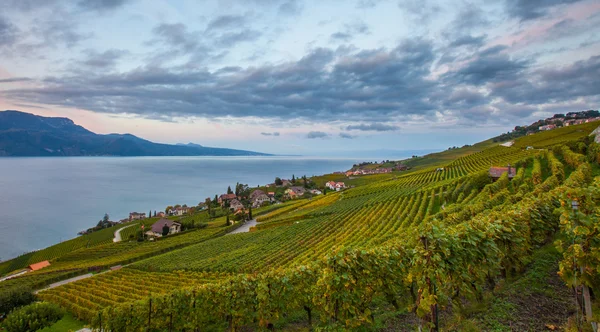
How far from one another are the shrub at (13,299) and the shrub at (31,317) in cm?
1007

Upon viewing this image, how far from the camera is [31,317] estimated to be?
1312 cm

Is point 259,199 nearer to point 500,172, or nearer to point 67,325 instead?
point 500,172

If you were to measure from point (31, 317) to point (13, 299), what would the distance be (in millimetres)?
11473

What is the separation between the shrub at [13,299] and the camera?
19.8 meters

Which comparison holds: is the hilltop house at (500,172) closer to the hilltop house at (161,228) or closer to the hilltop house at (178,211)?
the hilltop house at (161,228)

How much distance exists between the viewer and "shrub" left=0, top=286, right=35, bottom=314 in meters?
19.8

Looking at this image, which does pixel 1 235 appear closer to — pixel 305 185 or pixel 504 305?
pixel 305 185

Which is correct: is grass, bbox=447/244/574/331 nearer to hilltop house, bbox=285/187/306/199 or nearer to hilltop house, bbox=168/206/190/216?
hilltop house, bbox=285/187/306/199

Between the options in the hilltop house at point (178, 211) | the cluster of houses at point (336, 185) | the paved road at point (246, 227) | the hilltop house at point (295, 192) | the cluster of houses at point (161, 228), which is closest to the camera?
the paved road at point (246, 227)

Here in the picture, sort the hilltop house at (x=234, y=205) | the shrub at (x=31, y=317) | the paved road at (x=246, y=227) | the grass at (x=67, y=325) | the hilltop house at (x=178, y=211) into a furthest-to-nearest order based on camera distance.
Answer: the hilltop house at (x=178, y=211) < the hilltop house at (x=234, y=205) < the paved road at (x=246, y=227) < the grass at (x=67, y=325) < the shrub at (x=31, y=317)

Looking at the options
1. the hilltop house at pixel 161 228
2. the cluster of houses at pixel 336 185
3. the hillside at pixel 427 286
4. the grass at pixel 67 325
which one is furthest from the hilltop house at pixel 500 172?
the cluster of houses at pixel 336 185

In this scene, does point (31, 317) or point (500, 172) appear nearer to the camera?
point (31, 317)

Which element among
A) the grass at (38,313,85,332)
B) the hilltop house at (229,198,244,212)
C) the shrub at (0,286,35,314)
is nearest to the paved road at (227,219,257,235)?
the hilltop house at (229,198,244,212)

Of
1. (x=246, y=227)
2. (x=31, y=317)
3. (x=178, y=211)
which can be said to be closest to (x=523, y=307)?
(x=31, y=317)
